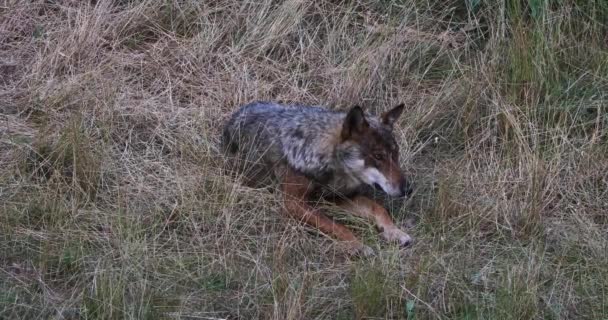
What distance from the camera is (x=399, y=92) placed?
691 centimetres

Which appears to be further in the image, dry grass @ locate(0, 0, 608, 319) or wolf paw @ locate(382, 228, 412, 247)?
wolf paw @ locate(382, 228, 412, 247)

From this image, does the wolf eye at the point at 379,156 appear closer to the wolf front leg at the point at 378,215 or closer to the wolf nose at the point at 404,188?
the wolf nose at the point at 404,188

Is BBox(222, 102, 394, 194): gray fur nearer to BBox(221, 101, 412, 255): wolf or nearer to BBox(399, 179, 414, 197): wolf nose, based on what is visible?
BBox(221, 101, 412, 255): wolf

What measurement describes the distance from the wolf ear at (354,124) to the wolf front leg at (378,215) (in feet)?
1.41

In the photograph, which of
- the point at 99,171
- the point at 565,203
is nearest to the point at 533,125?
the point at 565,203

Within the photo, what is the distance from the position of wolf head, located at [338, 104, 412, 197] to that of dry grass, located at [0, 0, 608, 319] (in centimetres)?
29

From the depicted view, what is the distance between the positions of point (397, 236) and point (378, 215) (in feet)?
0.94

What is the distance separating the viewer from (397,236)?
551cm

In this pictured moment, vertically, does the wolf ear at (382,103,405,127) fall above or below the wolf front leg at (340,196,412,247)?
above

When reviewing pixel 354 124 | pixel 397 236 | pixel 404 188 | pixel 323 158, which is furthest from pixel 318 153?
pixel 397 236

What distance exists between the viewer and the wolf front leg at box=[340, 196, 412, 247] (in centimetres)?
550

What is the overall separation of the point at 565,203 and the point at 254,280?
215 centimetres

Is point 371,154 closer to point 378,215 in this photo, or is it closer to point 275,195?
point 378,215

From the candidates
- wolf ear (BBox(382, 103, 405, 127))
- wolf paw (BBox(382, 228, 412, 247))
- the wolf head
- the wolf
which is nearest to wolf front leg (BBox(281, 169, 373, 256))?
the wolf
